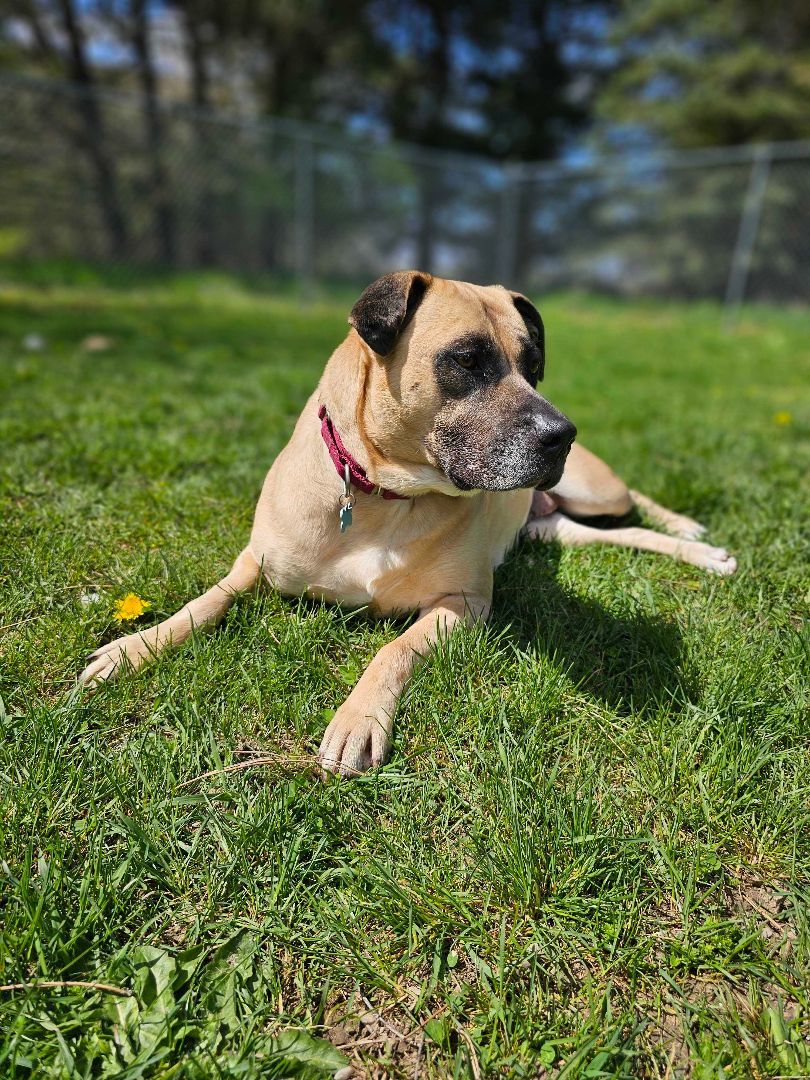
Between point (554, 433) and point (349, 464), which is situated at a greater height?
point (554, 433)

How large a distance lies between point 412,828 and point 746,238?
1406cm

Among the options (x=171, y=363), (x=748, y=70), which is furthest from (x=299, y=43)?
(x=171, y=363)

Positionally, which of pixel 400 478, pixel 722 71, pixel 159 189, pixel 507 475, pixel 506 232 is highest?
pixel 722 71

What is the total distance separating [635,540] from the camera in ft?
10.8

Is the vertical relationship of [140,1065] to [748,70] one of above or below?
below

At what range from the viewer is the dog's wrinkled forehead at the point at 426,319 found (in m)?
2.24

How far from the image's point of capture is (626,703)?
2230mm

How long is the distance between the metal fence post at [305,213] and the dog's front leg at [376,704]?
1181 cm

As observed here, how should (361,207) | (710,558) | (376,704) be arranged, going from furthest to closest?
1. (361,207)
2. (710,558)
3. (376,704)

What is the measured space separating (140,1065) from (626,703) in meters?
1.58

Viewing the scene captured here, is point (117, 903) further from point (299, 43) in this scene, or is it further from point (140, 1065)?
point (299, 43)

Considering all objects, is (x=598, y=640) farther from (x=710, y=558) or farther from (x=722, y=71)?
(x=722, y=71)

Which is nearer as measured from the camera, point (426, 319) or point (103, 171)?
point (426, 319)

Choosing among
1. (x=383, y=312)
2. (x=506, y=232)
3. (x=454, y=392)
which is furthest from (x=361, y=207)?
(x=454, y=392)
